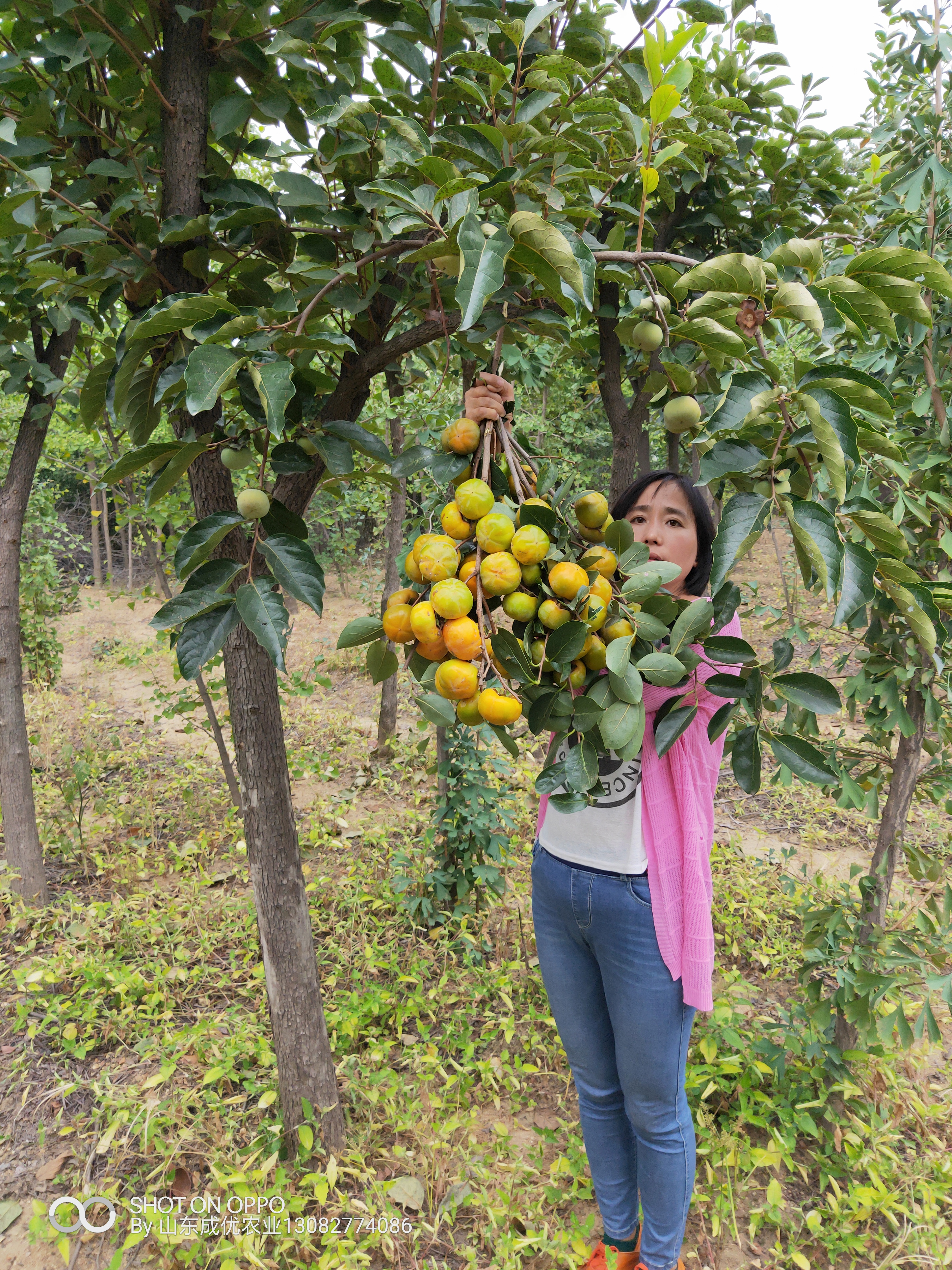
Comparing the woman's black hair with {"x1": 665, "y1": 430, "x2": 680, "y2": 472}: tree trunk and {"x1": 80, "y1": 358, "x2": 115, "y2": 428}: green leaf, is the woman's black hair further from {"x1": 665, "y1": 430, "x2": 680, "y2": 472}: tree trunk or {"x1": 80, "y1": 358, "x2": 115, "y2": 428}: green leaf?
{"x1": 80, "y1": 358, "x2": 115, "y2": 428}: green leaf

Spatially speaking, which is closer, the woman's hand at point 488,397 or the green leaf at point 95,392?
the woman's hand at point 488,397

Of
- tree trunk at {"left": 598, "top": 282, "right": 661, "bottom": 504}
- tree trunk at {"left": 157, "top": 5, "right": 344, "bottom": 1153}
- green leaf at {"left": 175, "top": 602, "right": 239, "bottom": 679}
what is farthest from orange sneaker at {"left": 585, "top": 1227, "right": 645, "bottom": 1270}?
tree trunk at {"left": 598, "top": 282, "right": 661, "bottom": 504}

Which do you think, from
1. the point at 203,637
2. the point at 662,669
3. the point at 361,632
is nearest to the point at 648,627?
the point at 662,669

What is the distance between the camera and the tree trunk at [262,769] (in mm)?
1343

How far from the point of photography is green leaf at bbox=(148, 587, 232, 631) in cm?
96

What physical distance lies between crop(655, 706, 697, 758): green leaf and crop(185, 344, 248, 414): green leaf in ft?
2.47

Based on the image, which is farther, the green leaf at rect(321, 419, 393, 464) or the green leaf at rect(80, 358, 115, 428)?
the green leaf at rect(80, 358, 115, 428)

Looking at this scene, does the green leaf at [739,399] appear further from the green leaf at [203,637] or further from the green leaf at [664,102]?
the green leaf at [203,637]

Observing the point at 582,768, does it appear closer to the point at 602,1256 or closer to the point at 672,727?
the point at 672,727

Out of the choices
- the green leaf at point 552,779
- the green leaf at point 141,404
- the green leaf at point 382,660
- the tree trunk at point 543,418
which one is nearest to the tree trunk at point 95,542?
the tree trunk at point 543,418

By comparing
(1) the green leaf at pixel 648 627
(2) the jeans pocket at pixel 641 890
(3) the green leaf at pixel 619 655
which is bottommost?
(2) the jeans pocket at pixel 641 890

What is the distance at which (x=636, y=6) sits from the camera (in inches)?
46.3

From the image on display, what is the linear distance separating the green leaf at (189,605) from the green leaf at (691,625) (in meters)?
0.62

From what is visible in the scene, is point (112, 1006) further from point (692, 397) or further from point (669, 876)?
point (692, 397)
